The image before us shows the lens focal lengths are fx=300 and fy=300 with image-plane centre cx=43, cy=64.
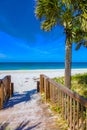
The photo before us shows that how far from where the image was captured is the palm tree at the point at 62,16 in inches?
438

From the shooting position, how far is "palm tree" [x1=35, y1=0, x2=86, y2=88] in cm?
1113

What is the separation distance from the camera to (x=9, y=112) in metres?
10.6

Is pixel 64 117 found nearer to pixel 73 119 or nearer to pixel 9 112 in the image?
pixel 73 119

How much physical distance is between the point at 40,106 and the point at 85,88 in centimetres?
437

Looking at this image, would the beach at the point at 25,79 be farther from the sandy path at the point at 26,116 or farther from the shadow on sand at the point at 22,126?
the shadow on sand at the point at 22,126

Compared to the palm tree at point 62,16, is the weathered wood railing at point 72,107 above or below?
below

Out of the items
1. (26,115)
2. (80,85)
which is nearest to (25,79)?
(80,85)

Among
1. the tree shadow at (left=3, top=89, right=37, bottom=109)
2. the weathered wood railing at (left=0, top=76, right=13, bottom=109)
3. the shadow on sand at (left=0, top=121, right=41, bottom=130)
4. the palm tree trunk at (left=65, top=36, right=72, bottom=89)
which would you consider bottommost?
the shadow on sand at (left=0, top=121, right=41, bottom=130)

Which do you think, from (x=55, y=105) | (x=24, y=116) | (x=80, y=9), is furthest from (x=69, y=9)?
(x=24, y=116)

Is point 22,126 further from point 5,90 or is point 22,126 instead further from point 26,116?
point 5,90

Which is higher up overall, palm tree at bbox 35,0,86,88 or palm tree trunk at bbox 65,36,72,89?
palm tree at bbox 35,0,86,88

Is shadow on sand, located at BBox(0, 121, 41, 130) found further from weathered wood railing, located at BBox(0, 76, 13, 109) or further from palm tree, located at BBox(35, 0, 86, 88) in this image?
palm tree, located at BBox(35, 0, 86, 88)

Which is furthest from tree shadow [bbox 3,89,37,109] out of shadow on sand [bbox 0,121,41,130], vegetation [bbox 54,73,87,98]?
shadow on sand [bbox 0,121,41,130]

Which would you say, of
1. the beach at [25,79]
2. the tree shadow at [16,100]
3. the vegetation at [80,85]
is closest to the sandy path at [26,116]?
the tree shadow at [16,100]
